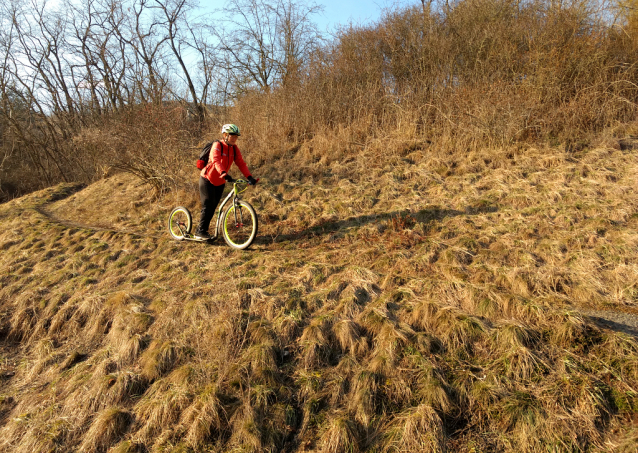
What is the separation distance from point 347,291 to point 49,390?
374 centimetres

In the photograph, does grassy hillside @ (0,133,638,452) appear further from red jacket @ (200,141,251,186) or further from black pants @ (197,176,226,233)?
red jacket @ (200,141,251,186)

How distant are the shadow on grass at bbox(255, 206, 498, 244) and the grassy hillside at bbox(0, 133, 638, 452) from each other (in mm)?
47

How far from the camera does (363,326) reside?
13.7 ft

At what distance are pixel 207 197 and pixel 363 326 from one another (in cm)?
395

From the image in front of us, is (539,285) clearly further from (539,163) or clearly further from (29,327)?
(29,327)

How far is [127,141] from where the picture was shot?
9.91 meters

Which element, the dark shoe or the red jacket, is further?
the dark shoe

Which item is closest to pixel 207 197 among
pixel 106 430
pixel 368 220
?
pixel 368 220

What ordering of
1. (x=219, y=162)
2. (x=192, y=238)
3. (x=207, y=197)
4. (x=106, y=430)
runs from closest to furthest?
(x=106, y=430) < (x=219, y=162) < (x=207, y=197) < (x=192, y=238)

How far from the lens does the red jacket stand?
6.23 metres

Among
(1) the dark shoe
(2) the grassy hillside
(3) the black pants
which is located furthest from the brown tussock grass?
(3) the black pants

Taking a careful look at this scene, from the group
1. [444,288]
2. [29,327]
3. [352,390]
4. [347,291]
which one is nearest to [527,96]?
[444,288]

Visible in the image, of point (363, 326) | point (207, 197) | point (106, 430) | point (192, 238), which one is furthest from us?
point (192, 238)

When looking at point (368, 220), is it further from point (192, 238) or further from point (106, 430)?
point (106, 430)
